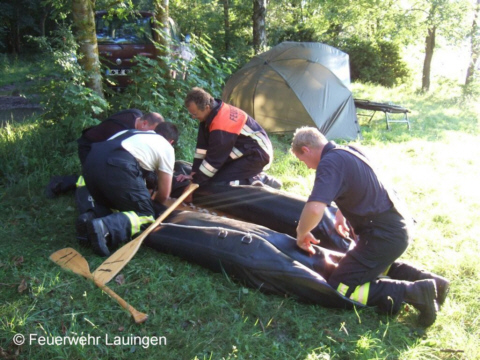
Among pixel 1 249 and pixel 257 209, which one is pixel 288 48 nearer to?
pixel 257 209

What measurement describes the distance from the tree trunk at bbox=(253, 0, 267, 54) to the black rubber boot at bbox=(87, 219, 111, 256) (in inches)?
359

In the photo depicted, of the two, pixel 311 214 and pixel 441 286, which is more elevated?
pixel 311 214

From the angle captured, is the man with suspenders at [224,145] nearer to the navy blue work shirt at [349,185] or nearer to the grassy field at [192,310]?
the grassy field at [192,310]

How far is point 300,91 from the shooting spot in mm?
8086

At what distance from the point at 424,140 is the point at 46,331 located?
26.6 ft

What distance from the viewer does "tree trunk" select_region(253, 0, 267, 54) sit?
11.4 m

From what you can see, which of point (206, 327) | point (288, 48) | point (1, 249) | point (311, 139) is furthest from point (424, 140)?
point (1, 249)

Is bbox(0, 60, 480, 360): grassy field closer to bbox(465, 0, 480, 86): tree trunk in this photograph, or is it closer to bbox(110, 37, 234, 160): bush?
bbox(110, 37, 234, 160): bush

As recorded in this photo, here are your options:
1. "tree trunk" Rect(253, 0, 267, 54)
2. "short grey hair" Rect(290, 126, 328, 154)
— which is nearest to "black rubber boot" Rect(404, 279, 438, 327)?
"short grey hair" Rect(290, 126, 328, 154)

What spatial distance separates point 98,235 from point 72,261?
0.94 ft

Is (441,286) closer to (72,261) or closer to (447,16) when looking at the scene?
(72,261)

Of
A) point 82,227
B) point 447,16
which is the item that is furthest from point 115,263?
point 447,16

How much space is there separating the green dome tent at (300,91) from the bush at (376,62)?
10160 mm

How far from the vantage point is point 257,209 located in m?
3.99
